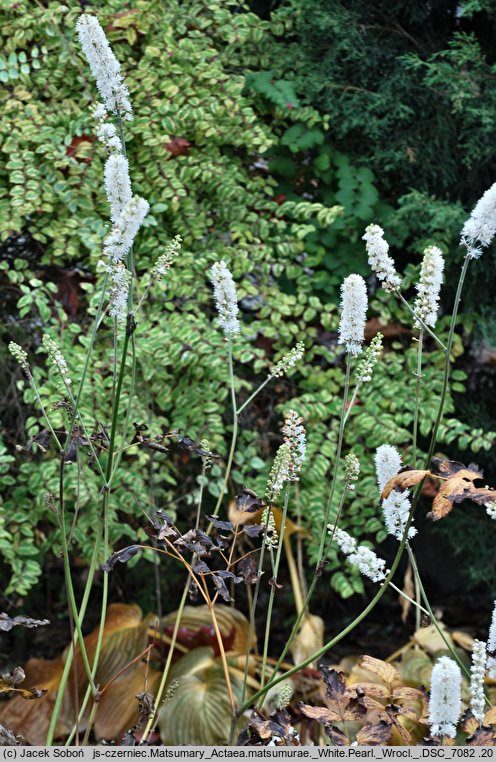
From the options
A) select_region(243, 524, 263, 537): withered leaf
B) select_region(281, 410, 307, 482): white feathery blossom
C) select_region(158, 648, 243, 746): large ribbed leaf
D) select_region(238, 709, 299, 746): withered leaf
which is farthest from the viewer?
select_region(158, 648, 243, 746): large ribbed leaf

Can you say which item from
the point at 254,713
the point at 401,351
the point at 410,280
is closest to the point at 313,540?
the point at 401,351

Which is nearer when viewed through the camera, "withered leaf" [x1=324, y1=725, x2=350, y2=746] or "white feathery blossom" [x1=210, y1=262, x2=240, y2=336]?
"withered leaf" [x1=324, y1=725, x2=350, y2=746]

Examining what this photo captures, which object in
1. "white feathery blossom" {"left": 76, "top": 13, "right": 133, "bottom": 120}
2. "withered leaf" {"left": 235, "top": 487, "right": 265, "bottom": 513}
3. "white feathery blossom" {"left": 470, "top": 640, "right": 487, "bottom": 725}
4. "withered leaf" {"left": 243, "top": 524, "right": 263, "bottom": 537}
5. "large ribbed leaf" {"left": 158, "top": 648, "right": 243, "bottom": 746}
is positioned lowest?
"large ribbed leaf" {"left": 158, "top": 648, "right": 243, "bottom": 746}

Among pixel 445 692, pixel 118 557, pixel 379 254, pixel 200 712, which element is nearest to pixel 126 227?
pixel 379 254

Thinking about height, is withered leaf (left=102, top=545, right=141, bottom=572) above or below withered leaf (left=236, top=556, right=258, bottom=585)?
above

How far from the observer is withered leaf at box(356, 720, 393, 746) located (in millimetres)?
1512

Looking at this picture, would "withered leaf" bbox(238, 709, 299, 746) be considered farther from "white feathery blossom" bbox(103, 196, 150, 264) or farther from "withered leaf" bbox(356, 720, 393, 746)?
"white feathery blossom" bbox(103, 196, 150, 264)

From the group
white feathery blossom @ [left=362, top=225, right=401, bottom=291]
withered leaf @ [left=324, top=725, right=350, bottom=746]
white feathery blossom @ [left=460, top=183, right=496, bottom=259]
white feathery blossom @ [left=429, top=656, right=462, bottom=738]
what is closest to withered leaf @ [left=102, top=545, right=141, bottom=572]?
withered leaf @ [left=324, top=725, right=350, bottom=746]

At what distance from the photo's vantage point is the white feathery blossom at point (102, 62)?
5.40 feet

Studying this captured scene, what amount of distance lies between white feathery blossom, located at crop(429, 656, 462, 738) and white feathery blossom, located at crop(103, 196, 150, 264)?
2.76 ft

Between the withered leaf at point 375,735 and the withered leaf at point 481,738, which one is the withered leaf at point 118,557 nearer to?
the withered leaf at point 375,735

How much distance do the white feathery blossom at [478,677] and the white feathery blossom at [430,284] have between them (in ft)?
1.86

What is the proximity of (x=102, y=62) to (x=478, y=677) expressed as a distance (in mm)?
1308
